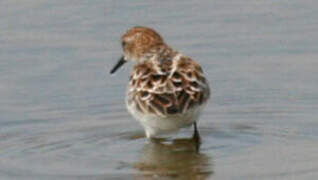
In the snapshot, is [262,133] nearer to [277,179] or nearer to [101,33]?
[277,179]

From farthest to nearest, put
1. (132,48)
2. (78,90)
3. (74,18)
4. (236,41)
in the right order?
(74,18) → (236,41) → (78,90) → (132,48)

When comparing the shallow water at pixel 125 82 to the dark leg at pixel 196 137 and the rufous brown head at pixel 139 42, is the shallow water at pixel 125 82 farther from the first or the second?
the rufous brown head at pixel 139 42

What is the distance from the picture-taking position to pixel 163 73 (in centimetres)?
1080

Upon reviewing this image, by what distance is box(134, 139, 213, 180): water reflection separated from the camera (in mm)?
10203

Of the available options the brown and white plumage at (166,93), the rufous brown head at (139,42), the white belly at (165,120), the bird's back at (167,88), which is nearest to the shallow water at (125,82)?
the white belly at (165,120)

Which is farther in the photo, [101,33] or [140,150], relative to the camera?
[101,33]

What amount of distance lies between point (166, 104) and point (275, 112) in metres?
2.32

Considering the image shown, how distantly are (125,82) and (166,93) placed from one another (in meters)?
3.25

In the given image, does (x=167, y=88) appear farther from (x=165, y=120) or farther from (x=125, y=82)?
(x=125, y=82)

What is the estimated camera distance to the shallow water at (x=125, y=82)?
10.5 m

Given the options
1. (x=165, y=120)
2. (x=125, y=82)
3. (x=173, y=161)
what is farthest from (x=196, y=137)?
(x=125, y=82)

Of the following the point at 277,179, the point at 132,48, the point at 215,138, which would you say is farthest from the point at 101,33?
the point at 277,179

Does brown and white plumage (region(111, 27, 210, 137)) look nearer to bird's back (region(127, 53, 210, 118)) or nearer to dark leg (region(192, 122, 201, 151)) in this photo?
bird's back (region(127, 53, 210, 118))

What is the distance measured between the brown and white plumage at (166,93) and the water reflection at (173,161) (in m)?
0.23
